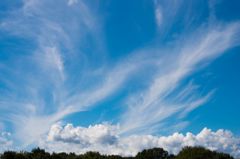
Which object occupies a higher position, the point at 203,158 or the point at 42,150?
the point at 42,150

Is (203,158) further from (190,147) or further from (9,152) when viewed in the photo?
(9,152)

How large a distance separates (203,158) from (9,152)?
8516 cm

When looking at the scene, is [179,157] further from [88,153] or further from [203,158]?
[88,153]

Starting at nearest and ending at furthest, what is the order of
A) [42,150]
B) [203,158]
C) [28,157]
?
[203,158] → [28,157] → [42,150]

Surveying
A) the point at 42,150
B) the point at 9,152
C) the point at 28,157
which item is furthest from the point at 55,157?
the point at 9,152

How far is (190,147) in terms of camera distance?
169 meters

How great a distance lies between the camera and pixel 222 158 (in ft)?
559

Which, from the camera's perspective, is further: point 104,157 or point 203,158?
point 104,157

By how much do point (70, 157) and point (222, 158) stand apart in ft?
259

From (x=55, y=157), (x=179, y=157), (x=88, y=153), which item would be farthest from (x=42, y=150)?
(x=179, y=157)

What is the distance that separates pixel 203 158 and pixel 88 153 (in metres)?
58.1

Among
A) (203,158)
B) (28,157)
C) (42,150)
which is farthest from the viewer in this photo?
(42,150)

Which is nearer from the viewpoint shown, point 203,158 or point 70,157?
point 203,158

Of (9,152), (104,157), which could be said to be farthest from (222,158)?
(9,152)
